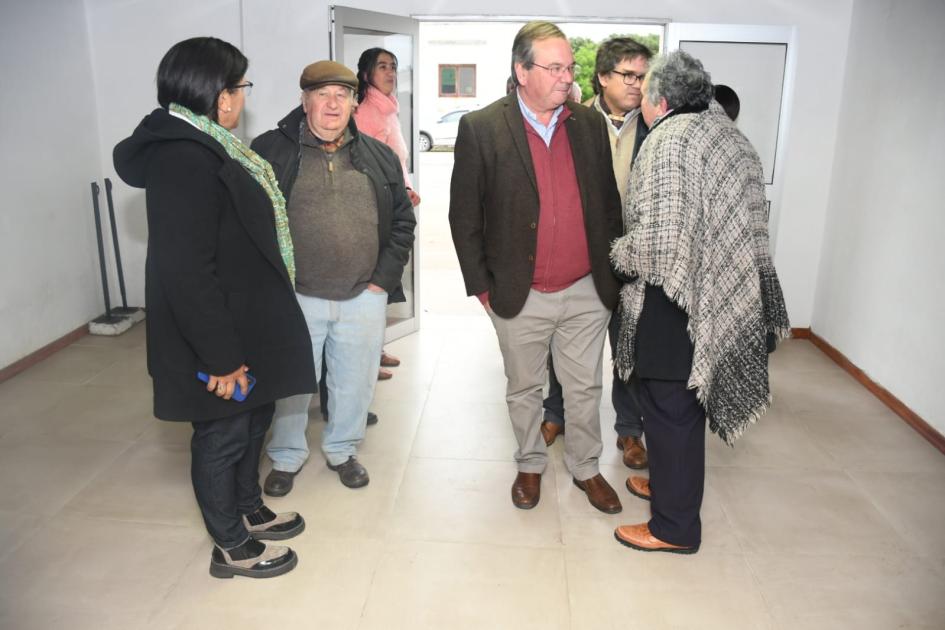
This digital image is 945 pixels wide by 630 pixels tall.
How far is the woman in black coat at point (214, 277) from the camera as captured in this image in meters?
1.94

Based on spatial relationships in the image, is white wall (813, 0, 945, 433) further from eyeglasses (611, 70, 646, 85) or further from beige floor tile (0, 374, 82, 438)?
beige floor tile (0, 374, 82, 438)

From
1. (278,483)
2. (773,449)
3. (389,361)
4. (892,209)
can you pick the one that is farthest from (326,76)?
(892,209)

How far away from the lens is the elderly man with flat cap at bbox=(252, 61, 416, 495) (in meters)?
2.64

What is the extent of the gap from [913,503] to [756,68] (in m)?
2.89

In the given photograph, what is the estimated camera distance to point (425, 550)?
257 cm

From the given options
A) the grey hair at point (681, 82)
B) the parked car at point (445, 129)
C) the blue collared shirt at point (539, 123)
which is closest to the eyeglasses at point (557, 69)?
the blue collared shirt at point (539, 123)

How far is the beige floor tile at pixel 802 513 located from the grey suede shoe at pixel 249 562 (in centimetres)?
160

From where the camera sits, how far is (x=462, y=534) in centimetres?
267

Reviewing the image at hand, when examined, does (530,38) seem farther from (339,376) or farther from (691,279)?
(339,376)

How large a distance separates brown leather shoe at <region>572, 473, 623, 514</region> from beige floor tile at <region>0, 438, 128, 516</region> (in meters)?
2.00

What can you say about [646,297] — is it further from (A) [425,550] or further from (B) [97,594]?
(B) [97,594]

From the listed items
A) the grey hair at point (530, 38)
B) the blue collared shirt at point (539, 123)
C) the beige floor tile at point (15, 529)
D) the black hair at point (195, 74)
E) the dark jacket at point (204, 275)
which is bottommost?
the beige floor tile at point (15, 529)

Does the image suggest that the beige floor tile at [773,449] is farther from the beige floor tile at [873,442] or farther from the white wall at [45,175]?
the white wall at [45,175]

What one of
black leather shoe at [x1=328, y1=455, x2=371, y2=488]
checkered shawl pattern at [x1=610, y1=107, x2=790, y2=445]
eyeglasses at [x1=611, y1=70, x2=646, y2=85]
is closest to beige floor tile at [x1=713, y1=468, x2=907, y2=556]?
checkered shawl pattern at [x1=610, y1=107, x2=790, y2=445]
